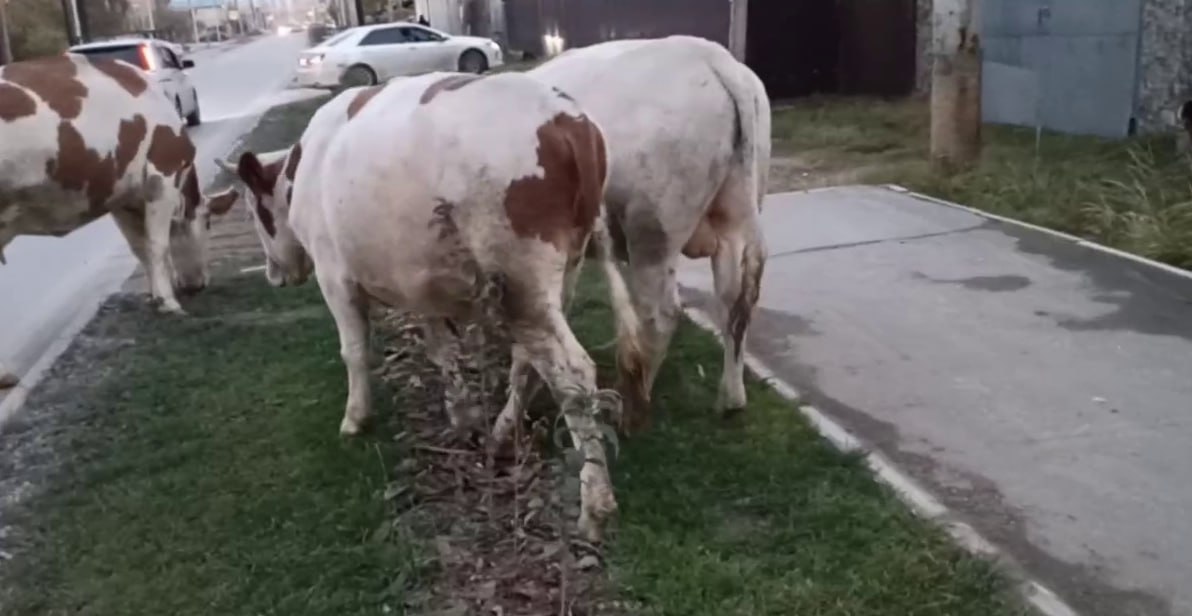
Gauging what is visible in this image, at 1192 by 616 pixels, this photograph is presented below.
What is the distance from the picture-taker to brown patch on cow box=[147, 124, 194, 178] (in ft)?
27.6

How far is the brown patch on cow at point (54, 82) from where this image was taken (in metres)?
7.71

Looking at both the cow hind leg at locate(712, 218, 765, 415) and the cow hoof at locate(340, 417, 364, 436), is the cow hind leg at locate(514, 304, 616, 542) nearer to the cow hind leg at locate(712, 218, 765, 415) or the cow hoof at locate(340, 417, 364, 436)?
the cow hind leg at locate(712, 218, 765, 415)

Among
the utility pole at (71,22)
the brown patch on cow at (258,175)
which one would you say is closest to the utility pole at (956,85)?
the brown patch on cow at (258,175)

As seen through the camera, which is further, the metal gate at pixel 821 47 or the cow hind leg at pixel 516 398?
the metal gate at pixel 821 47

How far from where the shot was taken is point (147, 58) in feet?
73.3

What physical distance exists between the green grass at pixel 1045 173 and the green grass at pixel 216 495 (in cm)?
540

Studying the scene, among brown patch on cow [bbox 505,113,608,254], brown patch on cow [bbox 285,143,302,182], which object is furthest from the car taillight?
brown patch on cow [bbox 505,113,608,254]

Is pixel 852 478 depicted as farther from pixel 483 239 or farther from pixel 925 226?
pixel 925 226

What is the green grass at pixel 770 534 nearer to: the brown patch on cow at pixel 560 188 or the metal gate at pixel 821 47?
the brown patch on cow at pixel 560 188

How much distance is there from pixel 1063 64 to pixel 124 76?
10.6 metres

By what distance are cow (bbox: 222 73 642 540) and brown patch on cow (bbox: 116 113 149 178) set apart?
3759 millimetres

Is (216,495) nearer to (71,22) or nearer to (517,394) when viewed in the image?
(517,394)

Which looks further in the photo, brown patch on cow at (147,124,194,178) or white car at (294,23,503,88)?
white car at (294,23,503,88)

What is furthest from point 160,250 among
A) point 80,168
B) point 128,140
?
point 80,168
